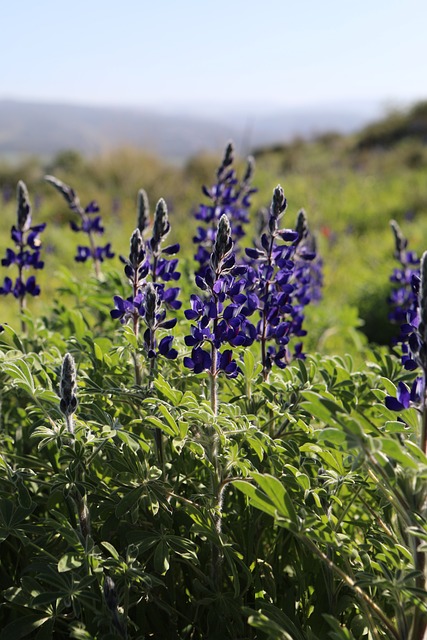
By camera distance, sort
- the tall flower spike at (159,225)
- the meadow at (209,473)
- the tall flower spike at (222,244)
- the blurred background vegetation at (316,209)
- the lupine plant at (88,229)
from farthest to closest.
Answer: the blurred background vegetation at (316,209)
the lupine plant at (88,229)
the tall flower spike at (159,225)
the tall flower spike at (222,244)
the meadow at (209,473)

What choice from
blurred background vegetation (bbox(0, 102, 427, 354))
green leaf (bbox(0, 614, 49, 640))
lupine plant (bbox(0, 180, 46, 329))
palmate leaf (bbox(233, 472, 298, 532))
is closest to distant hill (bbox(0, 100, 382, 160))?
blurred background vegetation (bbox(0, 102, 427, 354))

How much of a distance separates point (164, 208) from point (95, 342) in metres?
0.54

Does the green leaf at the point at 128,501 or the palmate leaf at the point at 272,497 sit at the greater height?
the palmate leaf at the point at 272,497

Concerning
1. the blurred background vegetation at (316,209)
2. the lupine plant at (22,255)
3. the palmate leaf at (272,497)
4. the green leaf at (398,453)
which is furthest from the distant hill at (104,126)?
the green leaf at (398,453)

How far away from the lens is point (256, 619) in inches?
54.0

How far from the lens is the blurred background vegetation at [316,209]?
20.6 feet

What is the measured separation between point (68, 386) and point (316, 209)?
947 cm

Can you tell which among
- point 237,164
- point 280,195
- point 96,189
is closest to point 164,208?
point 280,195

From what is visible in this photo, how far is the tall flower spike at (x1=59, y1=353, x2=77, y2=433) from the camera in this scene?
1.56m

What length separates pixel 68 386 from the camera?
1572 mm

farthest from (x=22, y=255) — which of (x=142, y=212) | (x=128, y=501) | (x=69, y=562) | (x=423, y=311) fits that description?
(x=423, y=311)

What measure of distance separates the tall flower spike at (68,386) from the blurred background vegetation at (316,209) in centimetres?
182

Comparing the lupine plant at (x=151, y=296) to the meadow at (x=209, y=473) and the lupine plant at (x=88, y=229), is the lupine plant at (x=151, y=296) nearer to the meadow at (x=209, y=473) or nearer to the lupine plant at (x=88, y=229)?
the meadow at (x=209, y=473)

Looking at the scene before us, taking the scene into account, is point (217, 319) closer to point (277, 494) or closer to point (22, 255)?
point (277, 494)
